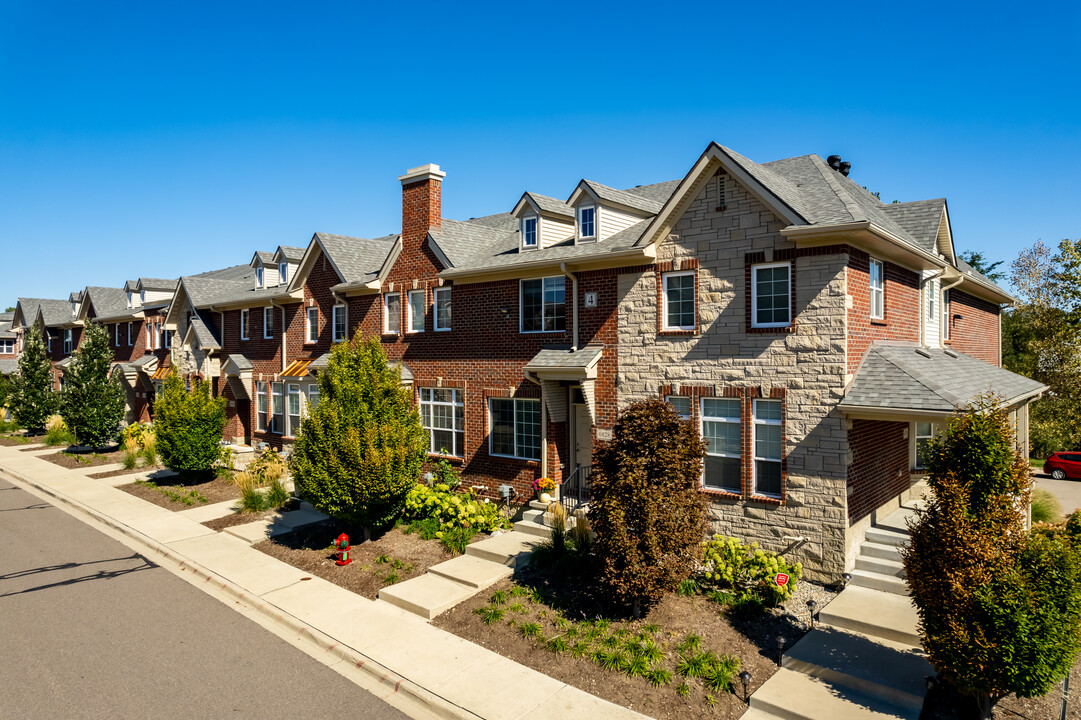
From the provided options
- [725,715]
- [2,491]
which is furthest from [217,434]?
[725,715]

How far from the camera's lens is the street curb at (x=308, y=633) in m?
8.85

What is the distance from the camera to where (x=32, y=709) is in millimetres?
8766

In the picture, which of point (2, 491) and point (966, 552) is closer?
point (966, 552)

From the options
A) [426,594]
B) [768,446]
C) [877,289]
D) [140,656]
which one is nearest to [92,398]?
[140,656]

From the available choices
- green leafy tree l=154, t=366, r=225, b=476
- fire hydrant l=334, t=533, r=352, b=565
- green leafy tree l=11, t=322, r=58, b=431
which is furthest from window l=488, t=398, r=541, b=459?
green leafy tree l=11, t=322, r=58, b=431

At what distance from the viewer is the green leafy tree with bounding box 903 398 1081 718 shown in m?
7.47

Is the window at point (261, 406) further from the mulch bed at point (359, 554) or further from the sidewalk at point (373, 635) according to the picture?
the mulch bed at point (359, 554)

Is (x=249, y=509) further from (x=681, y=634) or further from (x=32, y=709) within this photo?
(x=681, y=634)

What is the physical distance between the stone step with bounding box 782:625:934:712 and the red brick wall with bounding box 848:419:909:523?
10.0ft

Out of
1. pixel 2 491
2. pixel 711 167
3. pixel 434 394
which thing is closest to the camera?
pixel 711 167

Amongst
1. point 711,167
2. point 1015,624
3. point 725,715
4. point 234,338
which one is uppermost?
point 711,167

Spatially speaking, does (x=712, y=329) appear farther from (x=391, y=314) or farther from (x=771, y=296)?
(x=391, y=314)

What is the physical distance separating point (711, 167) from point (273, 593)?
12492mm

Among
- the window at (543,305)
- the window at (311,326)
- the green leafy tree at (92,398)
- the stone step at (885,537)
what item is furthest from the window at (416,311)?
the green leafy tree at (92,398)
